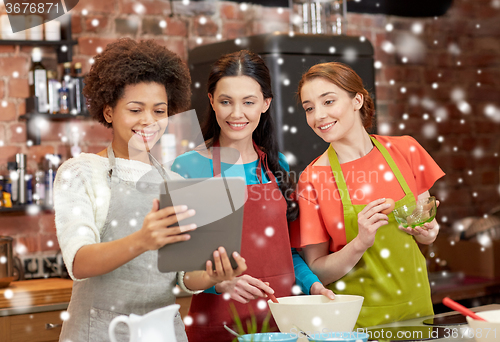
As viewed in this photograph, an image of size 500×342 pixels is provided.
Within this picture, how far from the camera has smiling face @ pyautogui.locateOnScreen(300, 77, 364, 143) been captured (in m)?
1.35

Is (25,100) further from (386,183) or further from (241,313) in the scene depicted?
(386,183)

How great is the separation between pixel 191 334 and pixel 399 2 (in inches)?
78.1

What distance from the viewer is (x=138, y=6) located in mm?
2287

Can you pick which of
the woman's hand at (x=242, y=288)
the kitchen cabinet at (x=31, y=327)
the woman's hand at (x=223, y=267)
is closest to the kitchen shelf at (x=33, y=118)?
the kitchen cabinet at (x=31, y=327)

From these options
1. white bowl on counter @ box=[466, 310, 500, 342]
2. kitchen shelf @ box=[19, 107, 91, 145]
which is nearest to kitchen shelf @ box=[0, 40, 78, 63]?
kitchen shelf @ box=[19, 107, 91, 145]

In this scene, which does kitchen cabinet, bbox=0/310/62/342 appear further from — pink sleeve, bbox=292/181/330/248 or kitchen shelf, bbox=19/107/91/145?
pink sleeve, bbox=292/181/330/248

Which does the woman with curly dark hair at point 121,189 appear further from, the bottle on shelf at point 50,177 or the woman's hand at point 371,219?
the bottle on shelf at point 50,177

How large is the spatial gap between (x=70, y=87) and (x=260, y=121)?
1008mm

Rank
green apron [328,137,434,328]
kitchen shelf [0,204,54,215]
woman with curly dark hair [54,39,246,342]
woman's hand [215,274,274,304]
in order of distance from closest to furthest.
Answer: woman with curly dark hair [54,39,246,342]
woman's hand [215,274,274,304]
green apron [328,137,434,328]
kitchen shelf [0,204,54,215]

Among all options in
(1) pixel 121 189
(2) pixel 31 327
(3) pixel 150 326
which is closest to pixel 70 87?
(2) pixel 31 327

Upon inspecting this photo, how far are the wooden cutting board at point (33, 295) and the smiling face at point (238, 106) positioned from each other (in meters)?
0.90

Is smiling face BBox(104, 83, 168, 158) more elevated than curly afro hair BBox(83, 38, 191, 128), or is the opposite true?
curly afro hair BBox(83, 38, 191, 128)

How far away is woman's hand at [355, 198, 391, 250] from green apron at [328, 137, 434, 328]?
95 mm

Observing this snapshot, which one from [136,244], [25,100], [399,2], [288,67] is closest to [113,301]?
[136,244]
